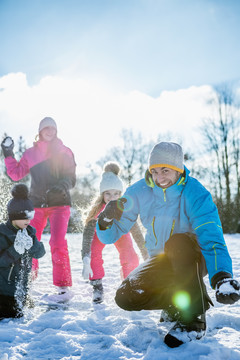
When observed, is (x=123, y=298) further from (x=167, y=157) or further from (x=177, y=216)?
(x=167, y=157)

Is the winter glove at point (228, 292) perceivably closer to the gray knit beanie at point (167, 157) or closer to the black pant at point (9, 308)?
the gray knit beanie at point (167, 157)

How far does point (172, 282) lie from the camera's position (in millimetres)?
1971

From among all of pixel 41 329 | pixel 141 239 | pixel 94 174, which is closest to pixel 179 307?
pixel 41 329

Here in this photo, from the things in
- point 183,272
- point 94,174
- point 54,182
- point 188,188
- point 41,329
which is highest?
point 94,174

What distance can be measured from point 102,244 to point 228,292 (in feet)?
6.67

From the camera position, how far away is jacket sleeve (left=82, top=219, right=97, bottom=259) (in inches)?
121

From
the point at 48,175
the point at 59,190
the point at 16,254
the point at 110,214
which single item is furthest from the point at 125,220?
the point at 48,175

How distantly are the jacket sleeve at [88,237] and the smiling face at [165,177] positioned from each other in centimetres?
131

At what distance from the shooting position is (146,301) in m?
2.00

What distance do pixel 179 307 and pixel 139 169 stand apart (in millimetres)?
24768

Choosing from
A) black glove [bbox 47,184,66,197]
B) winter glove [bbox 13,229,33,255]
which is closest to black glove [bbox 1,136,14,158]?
black glove [bbox 47,184,66,197]

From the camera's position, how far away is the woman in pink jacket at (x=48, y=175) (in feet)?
10.9

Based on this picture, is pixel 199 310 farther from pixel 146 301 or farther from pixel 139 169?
pixel 139 169

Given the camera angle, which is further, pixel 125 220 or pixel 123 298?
pixel 125 220
